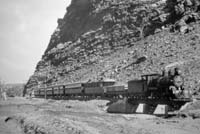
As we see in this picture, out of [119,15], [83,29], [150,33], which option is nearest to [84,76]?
[150,33]

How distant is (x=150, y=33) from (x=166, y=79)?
128 feet

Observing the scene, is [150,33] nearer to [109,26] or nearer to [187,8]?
[187,8]

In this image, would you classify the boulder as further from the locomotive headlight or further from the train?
the locomotive headlight

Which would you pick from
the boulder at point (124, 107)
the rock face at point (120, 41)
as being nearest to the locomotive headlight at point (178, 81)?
the boulder at point (124, 107)

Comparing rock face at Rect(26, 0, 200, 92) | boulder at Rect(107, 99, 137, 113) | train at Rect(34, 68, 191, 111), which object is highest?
rock face at Rect(26, 0, 200, 92)

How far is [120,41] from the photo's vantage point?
227 feet

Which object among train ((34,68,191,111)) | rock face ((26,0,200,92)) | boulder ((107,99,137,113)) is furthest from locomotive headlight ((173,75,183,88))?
rock face ((26,0,200,92))

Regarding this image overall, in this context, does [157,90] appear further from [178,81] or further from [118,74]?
[118,74]

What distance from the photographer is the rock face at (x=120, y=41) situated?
4891 centimetres

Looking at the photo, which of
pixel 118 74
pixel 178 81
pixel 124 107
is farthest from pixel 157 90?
pixel 118 74

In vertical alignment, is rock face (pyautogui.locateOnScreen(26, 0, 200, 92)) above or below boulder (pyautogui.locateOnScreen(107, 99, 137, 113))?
above

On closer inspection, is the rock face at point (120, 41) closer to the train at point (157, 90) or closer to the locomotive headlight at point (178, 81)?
the train at point (157, 90)

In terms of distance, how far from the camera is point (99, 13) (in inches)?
3342

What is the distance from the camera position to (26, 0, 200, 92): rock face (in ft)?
160
